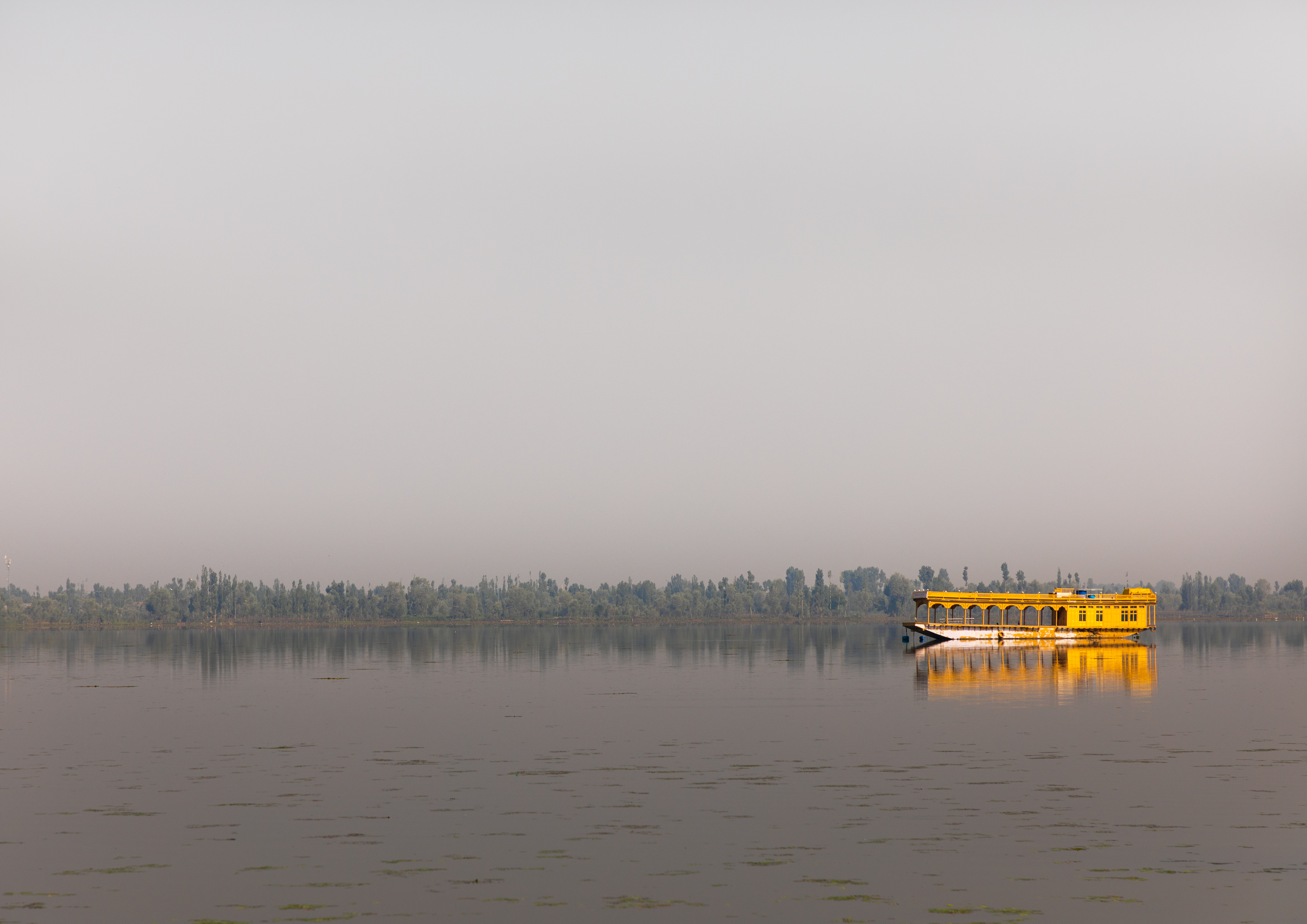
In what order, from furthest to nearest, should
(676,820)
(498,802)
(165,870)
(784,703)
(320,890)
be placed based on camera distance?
(784,703)
(498,802)
(676,820)
(165,870)
(320,890)

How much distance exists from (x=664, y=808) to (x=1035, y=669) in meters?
88.3

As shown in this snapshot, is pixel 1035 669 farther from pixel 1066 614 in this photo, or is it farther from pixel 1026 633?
pixel 1066 614

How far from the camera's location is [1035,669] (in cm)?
12156

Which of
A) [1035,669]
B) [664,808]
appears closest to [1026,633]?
[1035,669]

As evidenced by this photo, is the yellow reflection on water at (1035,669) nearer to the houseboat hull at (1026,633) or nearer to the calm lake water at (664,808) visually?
the houseboat hull at (1026,633)

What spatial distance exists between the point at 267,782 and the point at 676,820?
67.9 feet

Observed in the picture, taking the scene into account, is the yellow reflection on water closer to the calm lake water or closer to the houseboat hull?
the houseboat hull

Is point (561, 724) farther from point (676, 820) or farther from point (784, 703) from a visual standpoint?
point (676, 820)

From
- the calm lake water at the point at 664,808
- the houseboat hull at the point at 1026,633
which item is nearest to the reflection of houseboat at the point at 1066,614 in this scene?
the houseboat hull at the point at 1026,633

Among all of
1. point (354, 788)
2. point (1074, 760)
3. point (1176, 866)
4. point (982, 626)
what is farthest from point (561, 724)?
point (982, 626)

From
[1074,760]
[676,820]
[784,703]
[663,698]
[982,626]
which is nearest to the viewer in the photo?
[676,820]

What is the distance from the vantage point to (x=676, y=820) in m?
41.3

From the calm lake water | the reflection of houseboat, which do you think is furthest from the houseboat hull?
the calm lake water

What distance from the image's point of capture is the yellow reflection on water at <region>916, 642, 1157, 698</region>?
95.6m
